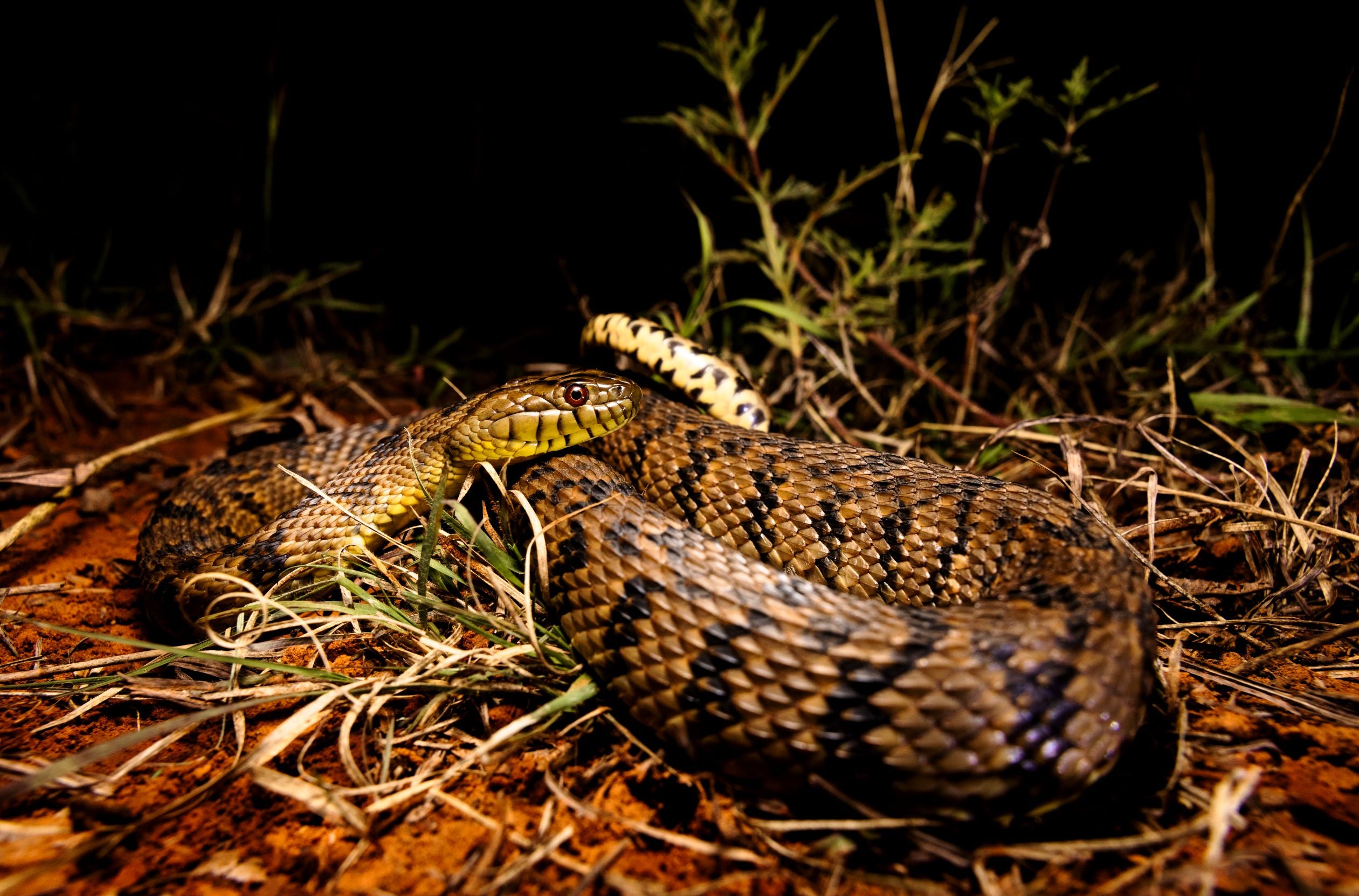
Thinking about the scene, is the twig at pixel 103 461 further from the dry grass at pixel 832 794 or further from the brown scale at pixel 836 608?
the brown scale at pixel 836 608

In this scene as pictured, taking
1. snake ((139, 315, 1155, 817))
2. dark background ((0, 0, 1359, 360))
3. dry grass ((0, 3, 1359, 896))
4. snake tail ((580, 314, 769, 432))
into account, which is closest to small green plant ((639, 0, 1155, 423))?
dry grass ((0, 3, 1359, 896))

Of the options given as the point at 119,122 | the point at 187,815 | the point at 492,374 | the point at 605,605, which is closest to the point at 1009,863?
the point at 605,605

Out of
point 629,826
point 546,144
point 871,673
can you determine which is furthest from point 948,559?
point 546,144

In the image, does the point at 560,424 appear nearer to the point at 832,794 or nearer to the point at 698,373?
the point at 698,373

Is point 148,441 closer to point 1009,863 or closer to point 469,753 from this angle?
point 469,753

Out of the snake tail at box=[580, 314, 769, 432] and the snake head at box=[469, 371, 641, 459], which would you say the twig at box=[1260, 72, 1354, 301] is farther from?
the snake head at box=[469, 371, 641, 459]
